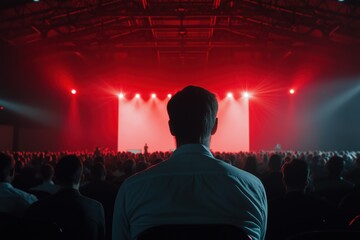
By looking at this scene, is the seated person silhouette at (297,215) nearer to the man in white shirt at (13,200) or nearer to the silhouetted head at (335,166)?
the silhouetted head at (335,166)

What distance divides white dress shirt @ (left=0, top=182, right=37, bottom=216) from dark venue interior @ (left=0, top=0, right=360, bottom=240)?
39.4 feet

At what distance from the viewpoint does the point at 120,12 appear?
1390cm

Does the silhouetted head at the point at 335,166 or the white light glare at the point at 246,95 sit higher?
the white light glare at the point at 246,95

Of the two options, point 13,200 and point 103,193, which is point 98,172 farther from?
point 13,200

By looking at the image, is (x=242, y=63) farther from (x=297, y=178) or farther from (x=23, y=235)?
(x=23, y=235)

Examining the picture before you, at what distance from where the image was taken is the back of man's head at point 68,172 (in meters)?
2.90

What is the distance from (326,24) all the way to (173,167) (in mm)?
14935

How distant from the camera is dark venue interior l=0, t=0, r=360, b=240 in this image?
48.1 ft

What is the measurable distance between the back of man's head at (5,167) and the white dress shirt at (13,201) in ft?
0.60

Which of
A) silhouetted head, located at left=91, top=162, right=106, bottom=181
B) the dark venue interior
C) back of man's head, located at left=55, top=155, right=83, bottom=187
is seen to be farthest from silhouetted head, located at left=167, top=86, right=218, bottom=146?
the dark venue interior

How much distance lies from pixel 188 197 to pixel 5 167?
2696 millimetres

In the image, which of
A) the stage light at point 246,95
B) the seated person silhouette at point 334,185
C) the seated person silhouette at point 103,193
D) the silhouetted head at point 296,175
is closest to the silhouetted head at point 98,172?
the seated person silhouette at point 103,193

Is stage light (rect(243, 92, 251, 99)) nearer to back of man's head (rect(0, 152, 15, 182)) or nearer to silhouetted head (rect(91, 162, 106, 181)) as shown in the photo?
silhouetted head (rect(91, 162, 106, 181))

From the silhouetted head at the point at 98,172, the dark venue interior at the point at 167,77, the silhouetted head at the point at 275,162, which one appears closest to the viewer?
the silhouetted head at the point at 98,172
